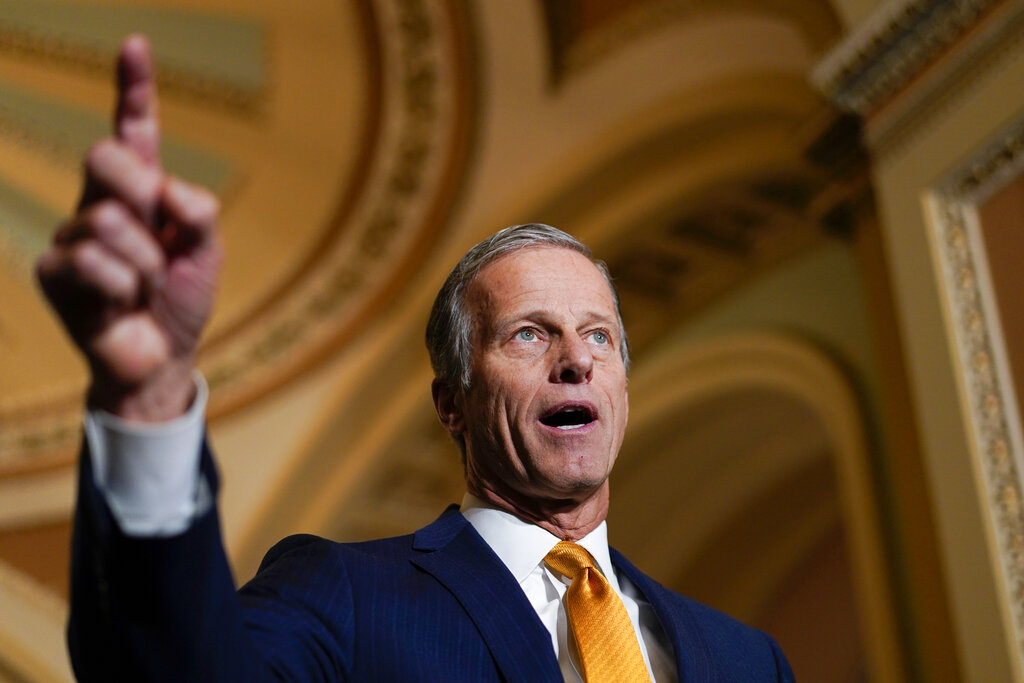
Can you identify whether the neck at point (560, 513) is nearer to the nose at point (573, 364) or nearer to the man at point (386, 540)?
the man at point (386, 540)

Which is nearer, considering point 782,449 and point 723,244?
point 723,244

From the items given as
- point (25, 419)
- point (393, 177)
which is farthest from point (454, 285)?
point (25, 419)

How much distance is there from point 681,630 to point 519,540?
235 mm

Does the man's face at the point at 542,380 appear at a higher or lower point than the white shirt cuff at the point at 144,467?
higher

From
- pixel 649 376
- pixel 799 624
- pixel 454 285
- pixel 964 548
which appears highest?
pixel 649 376

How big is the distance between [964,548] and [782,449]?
12.6 feet

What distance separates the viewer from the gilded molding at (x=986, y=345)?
2.94 meters

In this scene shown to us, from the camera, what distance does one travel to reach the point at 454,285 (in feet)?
5.35

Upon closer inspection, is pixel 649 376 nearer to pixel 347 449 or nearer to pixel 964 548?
pixel 347 449

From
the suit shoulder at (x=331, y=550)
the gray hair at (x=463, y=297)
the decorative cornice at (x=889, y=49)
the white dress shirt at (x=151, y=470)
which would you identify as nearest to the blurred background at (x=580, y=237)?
the decorative cornice at (x=889, y=49)

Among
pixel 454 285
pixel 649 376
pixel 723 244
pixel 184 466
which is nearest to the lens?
pixel 184 466

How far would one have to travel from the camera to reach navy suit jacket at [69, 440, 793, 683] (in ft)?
2.87

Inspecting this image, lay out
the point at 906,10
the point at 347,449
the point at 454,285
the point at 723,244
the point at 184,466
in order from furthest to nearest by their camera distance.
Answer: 1. the point at 347,449
2. the point at 723,244
3. the point at 906,10
4. the point at 454,285
5. the point at 184,466

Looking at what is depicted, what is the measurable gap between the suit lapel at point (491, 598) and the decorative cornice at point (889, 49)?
262 centimetres
